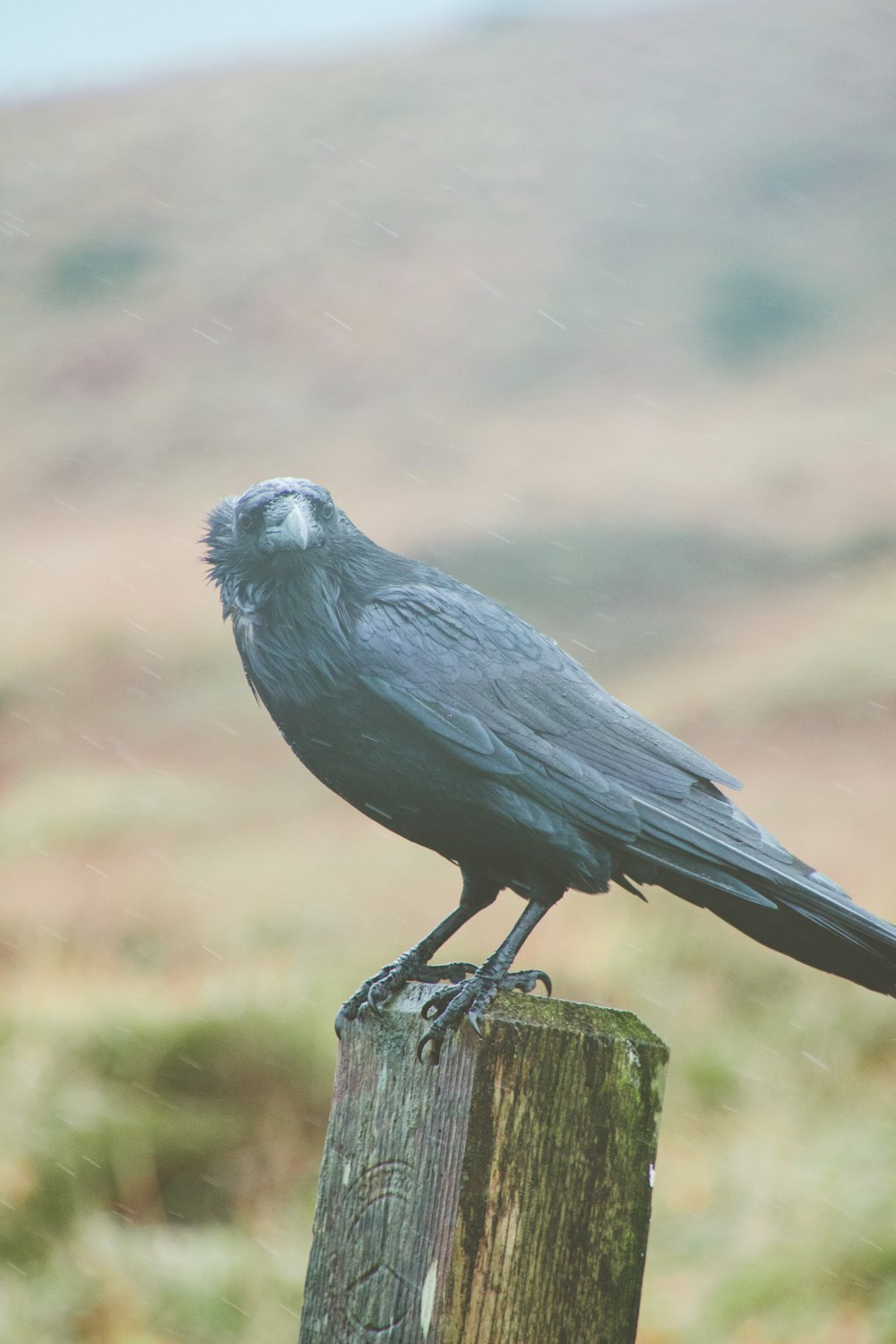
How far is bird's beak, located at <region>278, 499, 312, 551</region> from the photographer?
2301mm

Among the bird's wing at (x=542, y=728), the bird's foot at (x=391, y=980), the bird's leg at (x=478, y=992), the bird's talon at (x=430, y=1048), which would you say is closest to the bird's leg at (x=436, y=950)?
the bird's foot at (x=391, y=980)

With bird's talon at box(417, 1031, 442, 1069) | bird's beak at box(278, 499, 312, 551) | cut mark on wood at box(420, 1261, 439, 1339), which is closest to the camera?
cut mark on wood at box(420, 1261, 439, 1339)

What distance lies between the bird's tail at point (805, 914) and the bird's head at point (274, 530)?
92 centimetres

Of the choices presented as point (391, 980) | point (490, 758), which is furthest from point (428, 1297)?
point (490, 758)

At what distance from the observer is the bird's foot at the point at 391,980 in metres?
2.12

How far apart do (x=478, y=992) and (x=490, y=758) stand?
0.46 metres

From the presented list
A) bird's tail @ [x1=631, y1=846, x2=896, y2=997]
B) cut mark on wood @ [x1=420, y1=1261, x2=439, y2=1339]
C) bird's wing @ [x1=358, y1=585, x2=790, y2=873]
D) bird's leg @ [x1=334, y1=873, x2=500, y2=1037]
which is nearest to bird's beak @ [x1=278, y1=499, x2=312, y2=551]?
bird's wing @ [x1=358, y1=585, x2=790, y2=873]

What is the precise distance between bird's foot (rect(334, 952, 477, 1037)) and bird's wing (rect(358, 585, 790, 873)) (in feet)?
1.45

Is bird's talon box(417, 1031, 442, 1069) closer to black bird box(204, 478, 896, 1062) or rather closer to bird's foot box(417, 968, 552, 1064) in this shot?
bird's foot box(417, 968, 552, 1064)

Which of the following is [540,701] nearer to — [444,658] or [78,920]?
[444,658]

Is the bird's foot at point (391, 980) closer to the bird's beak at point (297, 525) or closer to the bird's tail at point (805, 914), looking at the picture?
the bird's tail at point (805, 914)

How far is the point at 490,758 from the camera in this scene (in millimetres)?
2203

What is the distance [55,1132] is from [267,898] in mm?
2477

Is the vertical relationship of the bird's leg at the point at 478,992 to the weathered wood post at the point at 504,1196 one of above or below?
above
